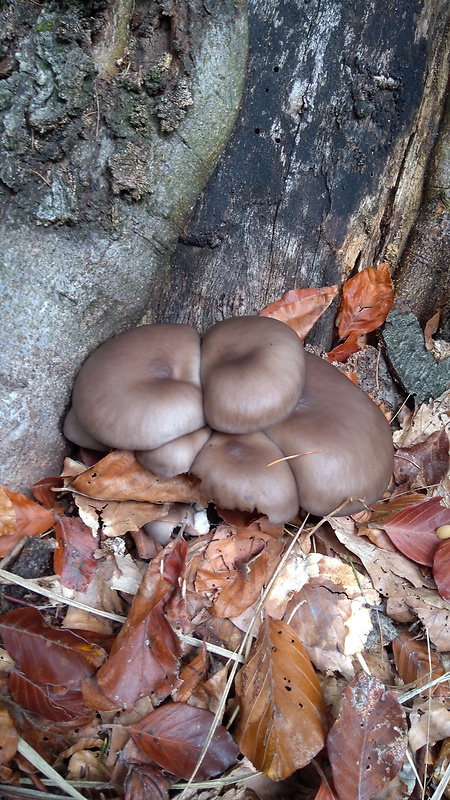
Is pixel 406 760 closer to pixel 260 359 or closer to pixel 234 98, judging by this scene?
pixel 260 359

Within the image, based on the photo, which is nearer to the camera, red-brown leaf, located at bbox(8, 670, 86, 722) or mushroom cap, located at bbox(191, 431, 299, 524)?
red-brown leaf, located at bbox(8, 670, 86, 722)

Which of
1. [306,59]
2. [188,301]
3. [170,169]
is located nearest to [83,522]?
[188,301]

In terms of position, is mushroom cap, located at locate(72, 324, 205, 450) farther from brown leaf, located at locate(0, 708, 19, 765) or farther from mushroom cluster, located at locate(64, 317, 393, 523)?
brown leaf, located at locate(0, 708, 19, 765)

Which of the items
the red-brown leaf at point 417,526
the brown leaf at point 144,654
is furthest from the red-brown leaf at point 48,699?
the red-brown leaf at point 417,526

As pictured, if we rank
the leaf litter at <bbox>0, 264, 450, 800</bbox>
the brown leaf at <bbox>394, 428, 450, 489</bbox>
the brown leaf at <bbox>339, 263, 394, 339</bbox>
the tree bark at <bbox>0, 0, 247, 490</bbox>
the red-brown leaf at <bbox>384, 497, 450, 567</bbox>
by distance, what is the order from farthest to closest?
the brown leaf at <bbox>339, 263, 394, 339</bbox> < the brown leaf at <bbox>394, 428, 450, 489</bbox> < the red-brown leaf at <bbox>384, 497, 450, 567</bbox> < the tree bark at <bbox>0, 0, 247, 490</bbox> < the leaf litter at <bbox>0, 264, 450, 800</bbox>

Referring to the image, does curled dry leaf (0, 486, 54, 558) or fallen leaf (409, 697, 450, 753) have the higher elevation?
curled dry leaf (0, 486, 54, 558)

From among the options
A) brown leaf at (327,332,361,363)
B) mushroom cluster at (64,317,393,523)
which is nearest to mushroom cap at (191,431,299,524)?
mushroom cluster at (64,317,393,523)

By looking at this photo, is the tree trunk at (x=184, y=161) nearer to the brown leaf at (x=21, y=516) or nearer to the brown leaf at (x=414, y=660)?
the brown leaf at (x=21, y=516)
